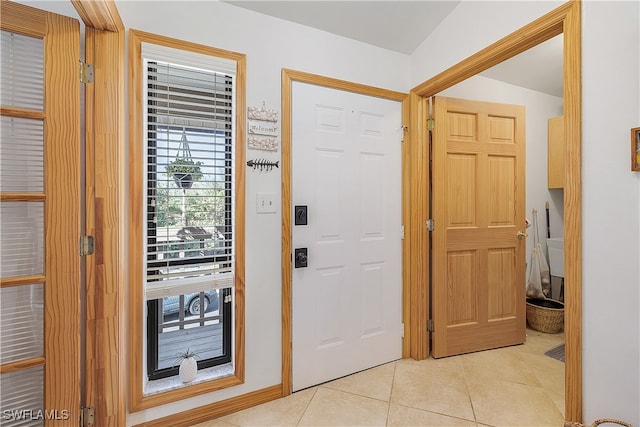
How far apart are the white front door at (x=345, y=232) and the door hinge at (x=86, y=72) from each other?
1050 mm

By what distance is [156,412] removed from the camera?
5.26 ft

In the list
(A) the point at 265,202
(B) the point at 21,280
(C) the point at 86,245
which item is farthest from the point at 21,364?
(A) the point at 265,202

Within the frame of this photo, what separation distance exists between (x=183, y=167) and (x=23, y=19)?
846mm

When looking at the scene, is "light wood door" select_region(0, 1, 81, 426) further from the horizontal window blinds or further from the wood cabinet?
the wood cabinet

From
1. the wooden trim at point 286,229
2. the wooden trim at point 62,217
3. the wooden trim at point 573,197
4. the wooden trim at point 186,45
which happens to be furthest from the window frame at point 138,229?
the wooden trim at point 573,197

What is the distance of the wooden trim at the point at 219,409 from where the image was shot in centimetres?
162

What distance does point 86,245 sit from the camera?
4.58 feet

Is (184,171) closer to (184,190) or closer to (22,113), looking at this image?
(184,190)

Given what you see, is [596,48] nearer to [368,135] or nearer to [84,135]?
[368,135]

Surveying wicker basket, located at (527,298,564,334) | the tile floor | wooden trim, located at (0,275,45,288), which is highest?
wooden trim, located at (0,275,45,288)

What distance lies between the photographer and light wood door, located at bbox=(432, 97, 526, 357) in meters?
2.35

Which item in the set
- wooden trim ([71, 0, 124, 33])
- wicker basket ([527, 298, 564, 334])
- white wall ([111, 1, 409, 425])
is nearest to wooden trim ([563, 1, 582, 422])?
white wall ([111, 1, 409, 425])

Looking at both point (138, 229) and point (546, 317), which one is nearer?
point (138, 229)

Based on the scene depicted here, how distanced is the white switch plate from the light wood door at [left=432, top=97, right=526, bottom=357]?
1278 millimetres
